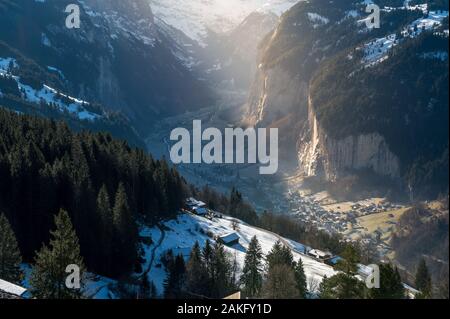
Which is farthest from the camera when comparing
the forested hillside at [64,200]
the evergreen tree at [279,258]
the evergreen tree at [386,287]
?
the evergreen tree at [279,258]

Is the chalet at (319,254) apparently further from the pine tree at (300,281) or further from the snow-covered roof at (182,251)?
the pine tree at (300,281)

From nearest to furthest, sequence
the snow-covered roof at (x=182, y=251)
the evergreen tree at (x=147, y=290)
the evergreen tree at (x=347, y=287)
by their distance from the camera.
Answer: the evergreen tree at (x=347, y=287), the evergreen tree at (x=147, y=290), the snow-covered roof at (x=182, y=251)

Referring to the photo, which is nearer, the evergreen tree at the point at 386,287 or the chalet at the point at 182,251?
the evergreen tree at the point at 386,287

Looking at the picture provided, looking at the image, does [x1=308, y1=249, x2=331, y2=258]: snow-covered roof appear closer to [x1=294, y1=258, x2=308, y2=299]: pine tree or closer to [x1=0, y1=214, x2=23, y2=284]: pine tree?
[x1=294, y1=258, x2=308, y2=299]: pine tree

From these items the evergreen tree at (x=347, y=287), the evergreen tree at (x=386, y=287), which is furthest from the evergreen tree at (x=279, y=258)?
the evergreen tree at (x=386, y=287)

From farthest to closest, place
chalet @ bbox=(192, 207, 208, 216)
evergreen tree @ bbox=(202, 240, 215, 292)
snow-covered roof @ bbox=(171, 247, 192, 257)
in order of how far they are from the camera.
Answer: chalet @ bbox=(192, 207, 208, 216), snow-covered roof @ bbox=(171, 247, 192, 257), evergreen tree @ bbox=(202, 240, 215, 292)

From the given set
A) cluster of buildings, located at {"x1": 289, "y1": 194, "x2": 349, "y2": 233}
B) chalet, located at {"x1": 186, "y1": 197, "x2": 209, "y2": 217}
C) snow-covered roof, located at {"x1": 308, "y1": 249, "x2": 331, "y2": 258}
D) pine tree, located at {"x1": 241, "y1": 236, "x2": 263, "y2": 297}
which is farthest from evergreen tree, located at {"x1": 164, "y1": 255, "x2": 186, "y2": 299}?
cluster of buildings, located at {"x1": 289, "y1": 194, "x2": 349, "y2": 233}

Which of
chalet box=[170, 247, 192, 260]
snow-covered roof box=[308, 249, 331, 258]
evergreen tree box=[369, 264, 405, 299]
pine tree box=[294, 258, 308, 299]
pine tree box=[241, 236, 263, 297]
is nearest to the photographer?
evergreen tree box=[369, 264, 405, 299]

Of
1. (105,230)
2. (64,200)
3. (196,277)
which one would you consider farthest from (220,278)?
(64,200)

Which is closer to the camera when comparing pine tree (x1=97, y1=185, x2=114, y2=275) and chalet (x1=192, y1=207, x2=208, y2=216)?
pine tree (x1=97, y1=185, x2=114, y2=275)
